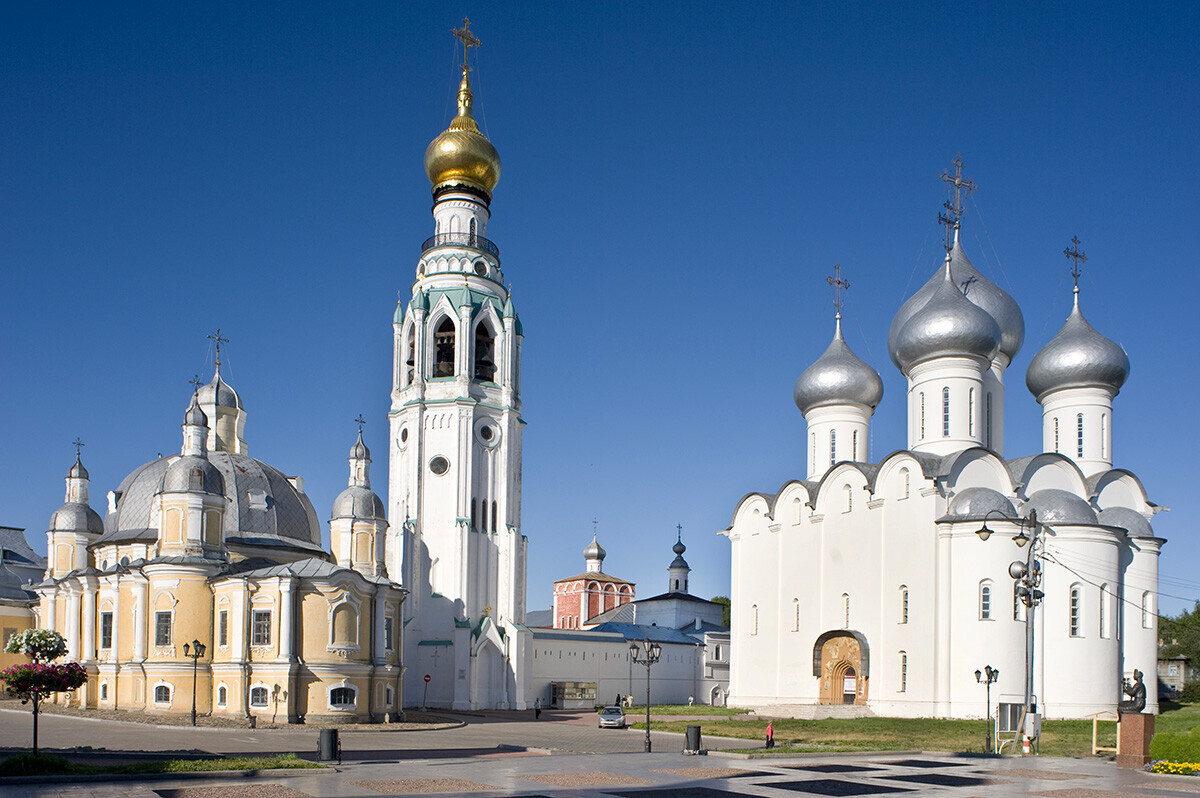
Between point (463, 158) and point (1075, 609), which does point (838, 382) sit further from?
point (463, 158)

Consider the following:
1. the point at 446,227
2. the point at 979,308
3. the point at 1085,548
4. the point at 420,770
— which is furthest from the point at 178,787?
the point at 446,227

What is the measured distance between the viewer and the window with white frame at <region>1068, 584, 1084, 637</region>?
3678cm

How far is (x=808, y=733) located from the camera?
30984mm

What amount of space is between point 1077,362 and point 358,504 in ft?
90.4

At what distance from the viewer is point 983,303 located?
44719 mm

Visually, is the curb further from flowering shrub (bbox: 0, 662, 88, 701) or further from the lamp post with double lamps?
the lamp post with double lamps

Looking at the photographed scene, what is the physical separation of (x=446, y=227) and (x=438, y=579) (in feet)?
52.9

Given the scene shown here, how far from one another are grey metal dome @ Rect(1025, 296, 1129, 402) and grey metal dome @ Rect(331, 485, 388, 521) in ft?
84.5

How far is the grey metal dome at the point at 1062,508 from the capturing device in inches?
1474

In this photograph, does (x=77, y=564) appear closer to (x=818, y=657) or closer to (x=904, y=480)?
(x=818, y=657)

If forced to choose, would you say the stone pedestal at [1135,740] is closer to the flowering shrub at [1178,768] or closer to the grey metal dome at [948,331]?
the flowering shrub at [1178,768]

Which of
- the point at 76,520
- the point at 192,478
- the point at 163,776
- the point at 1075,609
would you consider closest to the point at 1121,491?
the point at 1075,609

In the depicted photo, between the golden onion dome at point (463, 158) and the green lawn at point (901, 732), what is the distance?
26.8 metres

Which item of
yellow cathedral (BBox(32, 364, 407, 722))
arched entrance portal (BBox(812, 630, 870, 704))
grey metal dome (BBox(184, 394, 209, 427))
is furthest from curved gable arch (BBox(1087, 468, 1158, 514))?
grey metal dome (BBox(184, 394, 209, 427))
